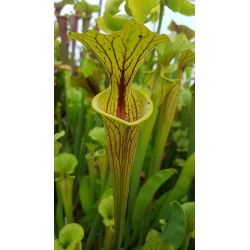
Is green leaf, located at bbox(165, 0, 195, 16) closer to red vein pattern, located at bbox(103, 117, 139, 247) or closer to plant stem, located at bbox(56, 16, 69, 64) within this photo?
red vein pattern, located at bbox(103, 117, 139, 247)

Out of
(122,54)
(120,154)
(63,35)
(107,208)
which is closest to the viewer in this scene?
(122,54)

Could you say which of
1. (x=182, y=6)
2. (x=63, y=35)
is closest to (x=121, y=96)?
(x=182, y=6)

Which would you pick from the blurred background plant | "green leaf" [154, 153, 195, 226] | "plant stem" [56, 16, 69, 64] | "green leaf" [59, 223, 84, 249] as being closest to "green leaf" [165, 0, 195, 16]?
the blurred background plant

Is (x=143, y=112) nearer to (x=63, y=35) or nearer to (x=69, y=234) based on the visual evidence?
(x=69, y=234)

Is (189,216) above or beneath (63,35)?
beneath

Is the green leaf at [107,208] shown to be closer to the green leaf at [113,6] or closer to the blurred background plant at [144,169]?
the blurred background plant at [144,169]
